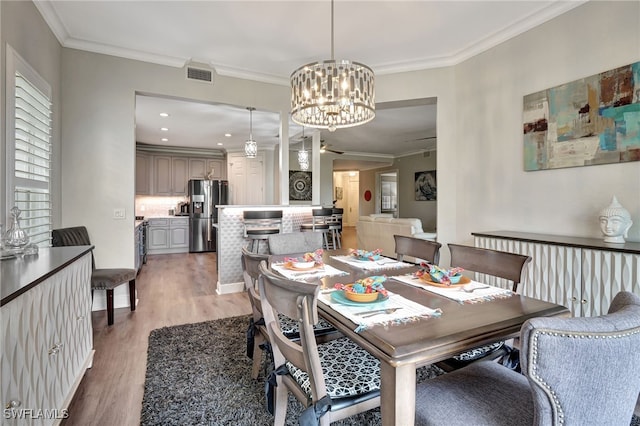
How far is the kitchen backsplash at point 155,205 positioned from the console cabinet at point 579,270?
7559mm

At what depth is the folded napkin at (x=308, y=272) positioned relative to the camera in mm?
1794

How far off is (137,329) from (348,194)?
1214 cm

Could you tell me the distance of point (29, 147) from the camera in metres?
2.41

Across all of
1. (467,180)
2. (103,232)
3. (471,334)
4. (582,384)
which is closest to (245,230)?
(103,232)

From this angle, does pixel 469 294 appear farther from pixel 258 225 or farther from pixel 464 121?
pixel 258 225

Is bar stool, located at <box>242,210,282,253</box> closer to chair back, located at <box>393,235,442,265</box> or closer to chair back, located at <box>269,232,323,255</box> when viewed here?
chair back, located at <box>269,232,323,255</box>

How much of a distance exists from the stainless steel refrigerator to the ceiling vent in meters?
3.94

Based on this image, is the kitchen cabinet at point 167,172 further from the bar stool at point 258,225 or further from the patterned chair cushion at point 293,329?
the patterned chair cushion at point 293,329

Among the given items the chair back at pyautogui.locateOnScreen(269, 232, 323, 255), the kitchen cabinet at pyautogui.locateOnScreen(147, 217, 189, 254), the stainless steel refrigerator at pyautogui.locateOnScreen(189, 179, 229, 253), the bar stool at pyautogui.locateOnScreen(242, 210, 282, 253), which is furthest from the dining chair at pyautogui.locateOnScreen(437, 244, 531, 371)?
the kitchen cabinet at pyautogui.locateOnScreen(147, 217, 189, 254)

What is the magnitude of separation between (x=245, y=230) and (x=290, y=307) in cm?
326

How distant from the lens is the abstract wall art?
231cm

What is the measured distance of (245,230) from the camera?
13.9ft

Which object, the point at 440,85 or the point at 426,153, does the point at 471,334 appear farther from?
the point at 426,153

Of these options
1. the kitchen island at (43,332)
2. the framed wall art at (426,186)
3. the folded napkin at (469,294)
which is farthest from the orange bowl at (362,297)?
the framed wall art at (426,186)
